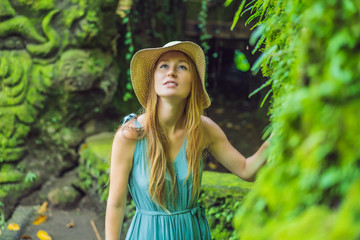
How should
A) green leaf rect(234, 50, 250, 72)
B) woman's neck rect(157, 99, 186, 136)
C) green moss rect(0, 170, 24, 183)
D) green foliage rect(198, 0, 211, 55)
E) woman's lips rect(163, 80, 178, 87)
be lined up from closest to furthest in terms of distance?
woman's lips rect(163, 80, 178, 87) → woman's neck rect(157, 99, 186, 136) → green moss rect(0, 170, 24, 183) → green foliage rect(198, 0, 211, 55) → green leaf rect(234, 50, 250, 72)

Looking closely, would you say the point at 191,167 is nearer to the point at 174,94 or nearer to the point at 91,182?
the point at 174,94

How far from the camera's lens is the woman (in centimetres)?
206

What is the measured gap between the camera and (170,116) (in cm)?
212

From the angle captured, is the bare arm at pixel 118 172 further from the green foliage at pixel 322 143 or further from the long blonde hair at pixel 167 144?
the green foliage at pixel 322 143

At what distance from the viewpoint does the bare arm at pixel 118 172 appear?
Answer: 207cm

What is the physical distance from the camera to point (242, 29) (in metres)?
5.33

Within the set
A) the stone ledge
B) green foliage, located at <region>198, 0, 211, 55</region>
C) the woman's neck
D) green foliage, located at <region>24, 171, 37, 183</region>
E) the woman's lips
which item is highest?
green foliage, located at <region>198, 0, 211, 55</region>

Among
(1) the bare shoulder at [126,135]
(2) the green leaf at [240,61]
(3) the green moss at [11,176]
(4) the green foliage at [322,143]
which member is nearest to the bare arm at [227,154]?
(1) the bare shoulder at [126,135]

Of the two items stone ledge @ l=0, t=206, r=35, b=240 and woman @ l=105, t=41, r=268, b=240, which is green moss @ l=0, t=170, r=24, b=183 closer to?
stone ledge @ l=0, t=206, r=35, b=240

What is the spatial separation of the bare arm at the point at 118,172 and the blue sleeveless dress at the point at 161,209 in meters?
0.04

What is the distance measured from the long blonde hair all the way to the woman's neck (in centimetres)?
3

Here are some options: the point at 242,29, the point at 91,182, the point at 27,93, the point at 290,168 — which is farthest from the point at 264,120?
the point at 290,168

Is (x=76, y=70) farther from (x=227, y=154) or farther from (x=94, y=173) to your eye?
(x=227, y=154)

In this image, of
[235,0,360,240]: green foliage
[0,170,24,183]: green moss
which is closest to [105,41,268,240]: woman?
[235,0,360,240]: green foliage
